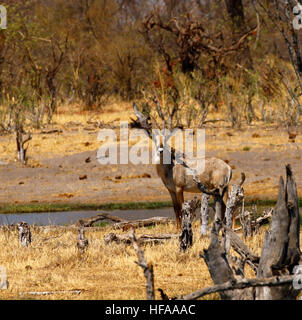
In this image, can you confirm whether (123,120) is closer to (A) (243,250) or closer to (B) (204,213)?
(B) (204,213)

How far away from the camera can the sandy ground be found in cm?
1659

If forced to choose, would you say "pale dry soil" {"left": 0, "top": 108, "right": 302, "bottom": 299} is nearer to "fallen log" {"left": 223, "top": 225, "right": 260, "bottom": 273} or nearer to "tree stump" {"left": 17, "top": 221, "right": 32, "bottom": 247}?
"tree stump" {"left": 17, "top": 221, "right": 32, "bottom": 247}

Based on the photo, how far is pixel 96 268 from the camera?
8.77 m

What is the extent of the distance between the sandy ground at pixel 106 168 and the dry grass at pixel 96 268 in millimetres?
6157

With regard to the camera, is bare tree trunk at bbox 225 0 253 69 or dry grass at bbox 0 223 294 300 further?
bare tree trunk at bbox 225 0 253 69

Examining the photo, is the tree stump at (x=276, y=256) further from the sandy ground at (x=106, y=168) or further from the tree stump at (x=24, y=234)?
the sandy ground at (x=106, y=168)

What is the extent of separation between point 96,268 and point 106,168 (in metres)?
10.2

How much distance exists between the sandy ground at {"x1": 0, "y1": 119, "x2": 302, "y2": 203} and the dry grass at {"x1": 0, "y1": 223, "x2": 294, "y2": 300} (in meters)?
6.16

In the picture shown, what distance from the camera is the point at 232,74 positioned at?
1024 inches

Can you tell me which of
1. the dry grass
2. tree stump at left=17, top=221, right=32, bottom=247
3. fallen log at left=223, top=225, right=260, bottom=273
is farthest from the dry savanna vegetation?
fallen log at left=223, top=225, right=260, bottom=273

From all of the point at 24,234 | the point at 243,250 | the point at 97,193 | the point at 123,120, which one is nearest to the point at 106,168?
the point at 97,193
